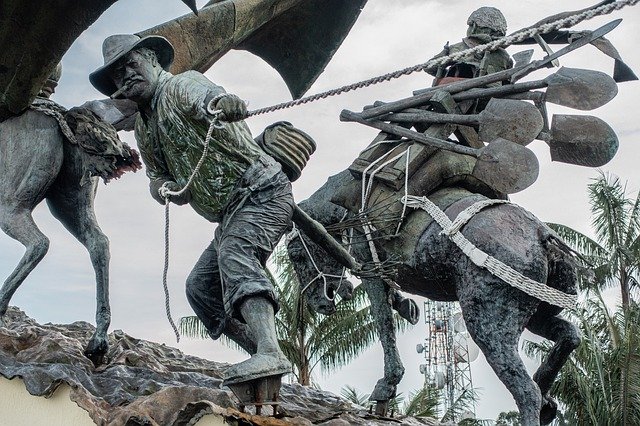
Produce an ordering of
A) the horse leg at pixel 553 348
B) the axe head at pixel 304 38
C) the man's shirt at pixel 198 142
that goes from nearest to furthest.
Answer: the man's shirt at pixel 198 142, the horse leg at pixel 553 348, the axe head at pixel 304 38

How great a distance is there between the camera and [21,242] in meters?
5.29

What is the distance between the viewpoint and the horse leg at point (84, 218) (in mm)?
5441

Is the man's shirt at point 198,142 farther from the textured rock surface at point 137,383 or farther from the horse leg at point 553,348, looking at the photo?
the horse leg at point 553,348

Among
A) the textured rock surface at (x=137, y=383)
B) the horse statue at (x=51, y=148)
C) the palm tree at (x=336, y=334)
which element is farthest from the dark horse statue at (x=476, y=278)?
the palm tree at (x=336, y=334)

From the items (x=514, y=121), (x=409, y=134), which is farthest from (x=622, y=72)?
(x=409, y=134)

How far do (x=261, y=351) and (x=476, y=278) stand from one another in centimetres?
136

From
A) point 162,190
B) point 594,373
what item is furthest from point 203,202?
point 594,373

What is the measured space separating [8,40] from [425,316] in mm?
9318

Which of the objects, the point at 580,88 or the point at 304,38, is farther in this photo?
the point at 304,38

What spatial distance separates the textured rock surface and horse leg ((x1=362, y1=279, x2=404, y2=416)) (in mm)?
172

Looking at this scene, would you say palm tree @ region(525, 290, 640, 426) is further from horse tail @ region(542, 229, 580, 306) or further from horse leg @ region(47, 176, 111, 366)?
horse leg @ region(47, 176, 111, 366)

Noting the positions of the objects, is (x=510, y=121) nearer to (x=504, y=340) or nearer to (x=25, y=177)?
(x=504, y=340)

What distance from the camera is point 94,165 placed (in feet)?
17.7

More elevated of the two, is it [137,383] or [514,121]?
[514,121]
